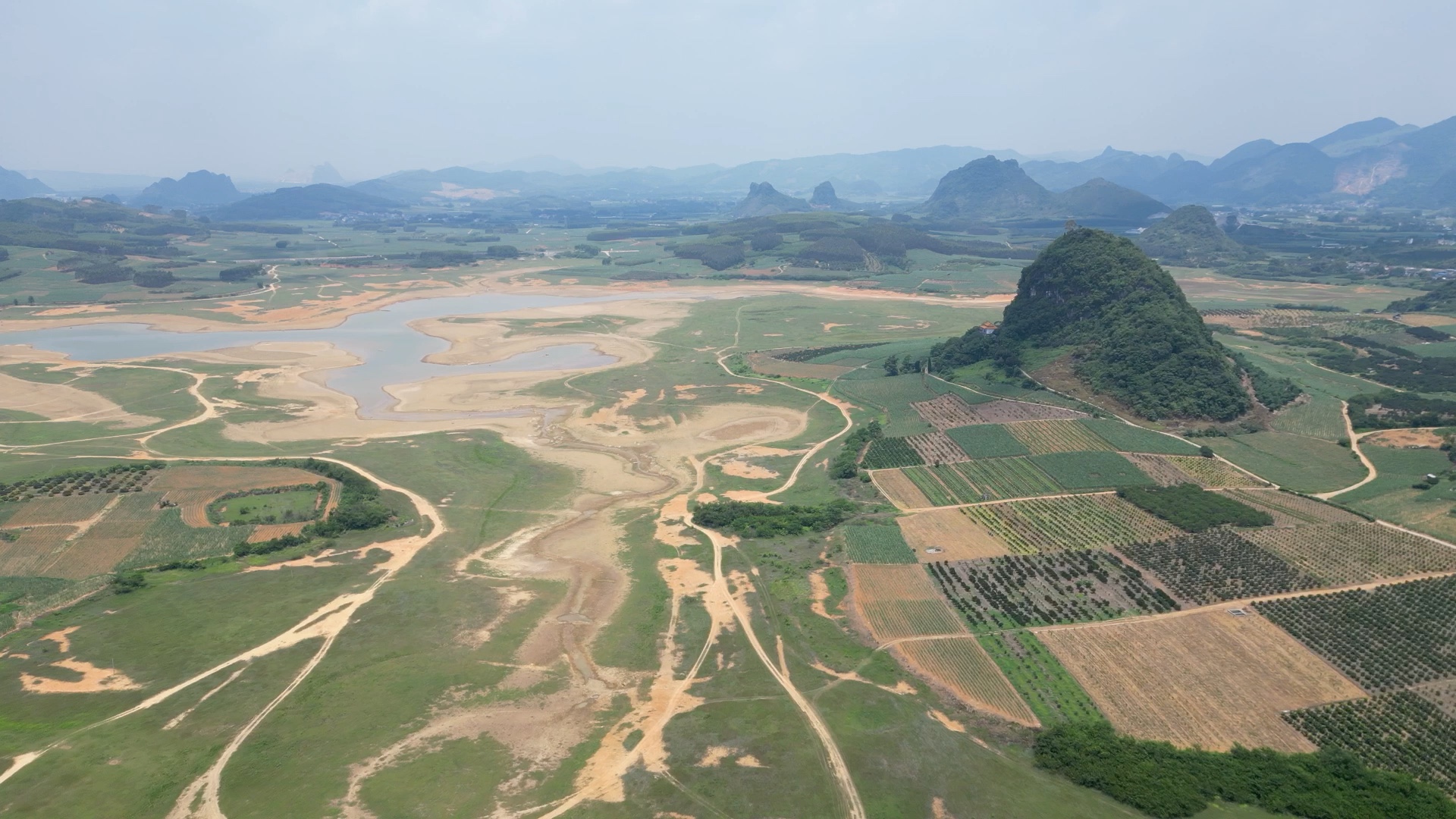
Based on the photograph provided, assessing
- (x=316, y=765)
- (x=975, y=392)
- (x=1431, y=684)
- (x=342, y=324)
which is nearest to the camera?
(x=316, y=765)

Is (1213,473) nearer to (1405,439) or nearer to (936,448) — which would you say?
(1405,439)

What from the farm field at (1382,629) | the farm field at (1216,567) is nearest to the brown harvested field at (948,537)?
the farm field at (1216,567)

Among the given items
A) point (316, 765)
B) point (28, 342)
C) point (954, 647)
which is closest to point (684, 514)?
point (954, 647)

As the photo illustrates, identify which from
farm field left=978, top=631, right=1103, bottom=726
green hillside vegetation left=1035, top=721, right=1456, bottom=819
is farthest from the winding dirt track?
green hillside vegetation left=1035, top=721, right=1456, bottom=819

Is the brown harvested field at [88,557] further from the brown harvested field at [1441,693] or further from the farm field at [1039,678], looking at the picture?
the brown harvested field at [1441,693]

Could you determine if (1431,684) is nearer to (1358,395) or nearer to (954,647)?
(954,647)

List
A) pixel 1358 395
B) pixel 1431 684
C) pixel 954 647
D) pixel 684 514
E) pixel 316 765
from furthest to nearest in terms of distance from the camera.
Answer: pixel 1358 395
pixel 684 514
pixel 954 647
pixel 1431 684
pixel 316 765

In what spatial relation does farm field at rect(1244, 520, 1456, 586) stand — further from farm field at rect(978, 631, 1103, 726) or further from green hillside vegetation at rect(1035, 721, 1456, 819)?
farm field at rect(978, 631, 1103, 726)
